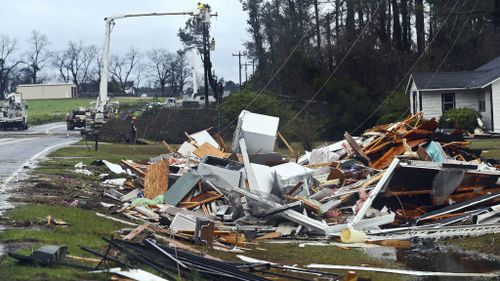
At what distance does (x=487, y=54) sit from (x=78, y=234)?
45039 mm

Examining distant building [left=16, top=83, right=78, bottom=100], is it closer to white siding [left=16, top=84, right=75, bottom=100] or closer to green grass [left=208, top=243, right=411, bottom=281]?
white siding [left=16, top=84, right=75, bottom=100]

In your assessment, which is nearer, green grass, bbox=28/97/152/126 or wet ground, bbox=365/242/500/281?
wet ground, bbox=365/242/500/281

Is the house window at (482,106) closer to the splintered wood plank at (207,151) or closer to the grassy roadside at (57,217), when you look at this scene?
the splintered wood plank at (207,151)

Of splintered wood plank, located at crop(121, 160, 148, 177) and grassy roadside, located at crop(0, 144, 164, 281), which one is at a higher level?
splintered wood plank, located at crop(121, 160, 148, 177)

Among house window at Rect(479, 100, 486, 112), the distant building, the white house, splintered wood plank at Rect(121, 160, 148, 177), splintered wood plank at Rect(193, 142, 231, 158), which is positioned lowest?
splintered wood plank at Rect(121, 160, 148, 177)

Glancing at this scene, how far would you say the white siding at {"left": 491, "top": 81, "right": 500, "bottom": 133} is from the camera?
40.0 m

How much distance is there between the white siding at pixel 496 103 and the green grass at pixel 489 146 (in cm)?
386

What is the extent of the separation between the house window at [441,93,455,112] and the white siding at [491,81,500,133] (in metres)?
3.09

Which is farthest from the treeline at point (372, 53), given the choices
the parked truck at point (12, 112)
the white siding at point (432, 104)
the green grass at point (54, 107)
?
the green grass at point (54, 107)

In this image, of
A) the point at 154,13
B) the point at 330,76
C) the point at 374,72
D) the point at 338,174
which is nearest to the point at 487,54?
the point at 374,72

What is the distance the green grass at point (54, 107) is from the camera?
7850 cm

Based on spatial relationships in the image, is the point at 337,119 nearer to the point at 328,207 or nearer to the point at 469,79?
the point at 469,79

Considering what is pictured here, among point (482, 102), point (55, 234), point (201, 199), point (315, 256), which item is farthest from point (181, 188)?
point (482, 102)

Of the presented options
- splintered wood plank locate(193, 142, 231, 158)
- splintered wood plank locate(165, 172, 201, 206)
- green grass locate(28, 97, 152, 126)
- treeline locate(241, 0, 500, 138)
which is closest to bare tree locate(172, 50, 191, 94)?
green grass locate(28, 97, 152, 126)
